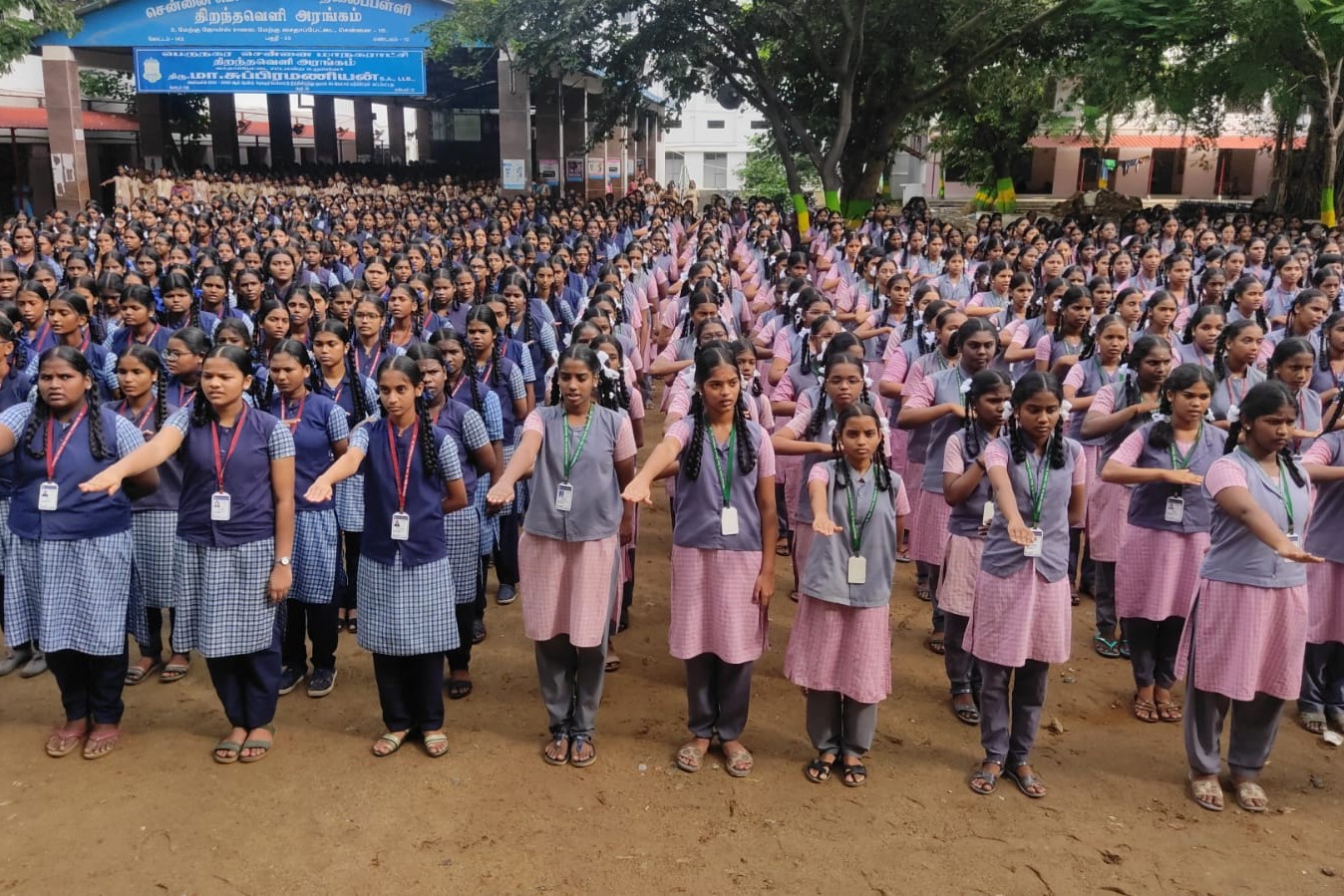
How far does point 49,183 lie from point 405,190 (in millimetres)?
10671

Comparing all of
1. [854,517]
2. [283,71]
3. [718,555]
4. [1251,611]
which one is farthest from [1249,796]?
[283,71]

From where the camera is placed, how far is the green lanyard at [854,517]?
3.76 metres

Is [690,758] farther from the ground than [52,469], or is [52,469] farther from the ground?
[52,469]

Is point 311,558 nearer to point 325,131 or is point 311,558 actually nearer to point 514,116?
point 514,116

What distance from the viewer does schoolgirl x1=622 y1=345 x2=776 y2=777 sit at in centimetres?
384

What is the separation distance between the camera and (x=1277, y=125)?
74.0ft

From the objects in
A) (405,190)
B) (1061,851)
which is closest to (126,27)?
(405,190)

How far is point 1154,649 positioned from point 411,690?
124 inches

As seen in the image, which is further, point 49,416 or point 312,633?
point 312,633

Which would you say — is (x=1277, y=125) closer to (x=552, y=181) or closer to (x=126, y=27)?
(x=552, y=181)

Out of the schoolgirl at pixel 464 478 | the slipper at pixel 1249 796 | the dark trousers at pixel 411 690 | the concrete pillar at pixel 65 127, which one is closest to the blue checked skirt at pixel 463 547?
the schoolgirl at pixel 464 478

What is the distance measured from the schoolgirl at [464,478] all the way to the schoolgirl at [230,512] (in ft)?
1.94

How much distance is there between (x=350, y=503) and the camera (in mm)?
4902

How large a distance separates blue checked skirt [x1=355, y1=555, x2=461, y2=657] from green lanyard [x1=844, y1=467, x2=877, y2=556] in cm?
152
